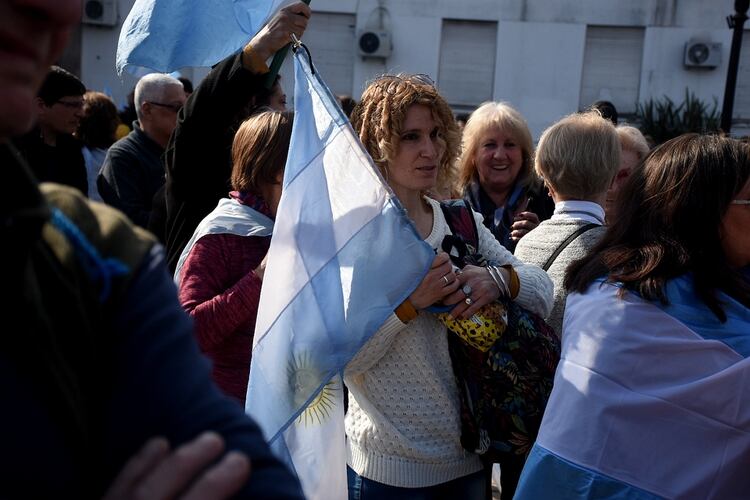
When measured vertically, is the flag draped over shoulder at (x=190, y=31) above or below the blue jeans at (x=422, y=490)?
above

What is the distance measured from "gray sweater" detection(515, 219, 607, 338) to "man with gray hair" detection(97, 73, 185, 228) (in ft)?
6.33

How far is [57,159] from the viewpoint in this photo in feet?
18.4

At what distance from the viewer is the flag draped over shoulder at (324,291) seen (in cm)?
247

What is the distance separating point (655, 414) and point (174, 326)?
168 cm

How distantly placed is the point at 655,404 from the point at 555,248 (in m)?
1.10

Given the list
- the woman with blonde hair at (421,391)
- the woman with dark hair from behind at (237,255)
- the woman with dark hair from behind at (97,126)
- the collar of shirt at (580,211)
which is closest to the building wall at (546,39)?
the woman with dark hair from behind at (97,126)

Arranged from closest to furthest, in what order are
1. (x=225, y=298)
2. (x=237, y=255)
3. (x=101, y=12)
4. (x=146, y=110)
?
(x=225, y=298)
(x=237, y=255)
(x=146, y=110)
(x=101, y=12)

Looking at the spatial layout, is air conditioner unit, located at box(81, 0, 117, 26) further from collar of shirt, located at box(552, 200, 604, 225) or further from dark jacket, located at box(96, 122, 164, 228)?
collar of shirt, located at box(552, 200, 604, 225)

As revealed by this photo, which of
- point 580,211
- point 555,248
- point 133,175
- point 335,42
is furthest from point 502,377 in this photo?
point 335,42

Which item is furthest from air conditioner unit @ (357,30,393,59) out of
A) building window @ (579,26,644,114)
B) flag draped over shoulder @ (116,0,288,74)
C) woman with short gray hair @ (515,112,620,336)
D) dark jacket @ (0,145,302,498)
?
dark jacket @ (0,145,302,498)

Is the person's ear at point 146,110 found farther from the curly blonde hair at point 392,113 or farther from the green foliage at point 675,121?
the green foliage at point 675,121

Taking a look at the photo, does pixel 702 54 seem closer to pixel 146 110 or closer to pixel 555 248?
pixel 146 110

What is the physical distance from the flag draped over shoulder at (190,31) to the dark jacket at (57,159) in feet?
6.73

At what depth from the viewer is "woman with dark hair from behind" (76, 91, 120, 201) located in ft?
22.2
